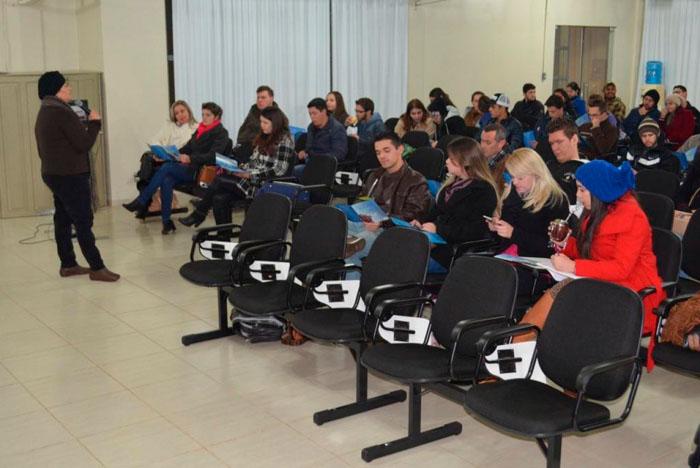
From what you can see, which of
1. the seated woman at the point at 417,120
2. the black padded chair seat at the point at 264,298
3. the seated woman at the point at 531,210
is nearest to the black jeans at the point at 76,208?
the black padded chair seat at the point at 264,298

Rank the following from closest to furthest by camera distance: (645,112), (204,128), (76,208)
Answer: (76,208) → (204,128) → (645,112)

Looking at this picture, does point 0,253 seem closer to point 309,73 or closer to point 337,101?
point 337,101

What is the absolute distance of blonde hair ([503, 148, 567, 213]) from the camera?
14.2 ft

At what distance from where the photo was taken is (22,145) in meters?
9.13

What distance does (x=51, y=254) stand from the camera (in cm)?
745

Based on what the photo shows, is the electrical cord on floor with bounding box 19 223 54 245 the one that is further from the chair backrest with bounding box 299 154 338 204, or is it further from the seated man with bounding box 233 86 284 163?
the chair backrest with bounding box 299 154 338 204

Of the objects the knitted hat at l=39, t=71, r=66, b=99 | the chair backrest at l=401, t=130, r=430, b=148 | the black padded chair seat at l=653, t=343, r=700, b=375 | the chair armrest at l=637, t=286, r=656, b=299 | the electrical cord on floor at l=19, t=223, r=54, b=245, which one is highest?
the knitted hat at l=39, t=71, r=66, b=99

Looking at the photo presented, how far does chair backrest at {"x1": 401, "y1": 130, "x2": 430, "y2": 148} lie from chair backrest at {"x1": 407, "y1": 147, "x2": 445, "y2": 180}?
1.19 metres

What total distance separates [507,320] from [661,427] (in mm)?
1083

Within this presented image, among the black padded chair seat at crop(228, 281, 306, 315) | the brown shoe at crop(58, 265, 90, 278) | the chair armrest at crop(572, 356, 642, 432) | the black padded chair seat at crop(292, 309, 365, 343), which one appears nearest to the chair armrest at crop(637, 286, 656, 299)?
the chair armrest at crop(572, 356, 642, 432)

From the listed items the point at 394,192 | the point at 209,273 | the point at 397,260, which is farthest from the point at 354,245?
the point at 397,260

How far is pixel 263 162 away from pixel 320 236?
278 centimetres

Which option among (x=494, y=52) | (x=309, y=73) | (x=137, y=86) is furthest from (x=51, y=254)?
(x=494, y=52)

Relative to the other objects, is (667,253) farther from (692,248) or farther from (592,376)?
(592,376)
